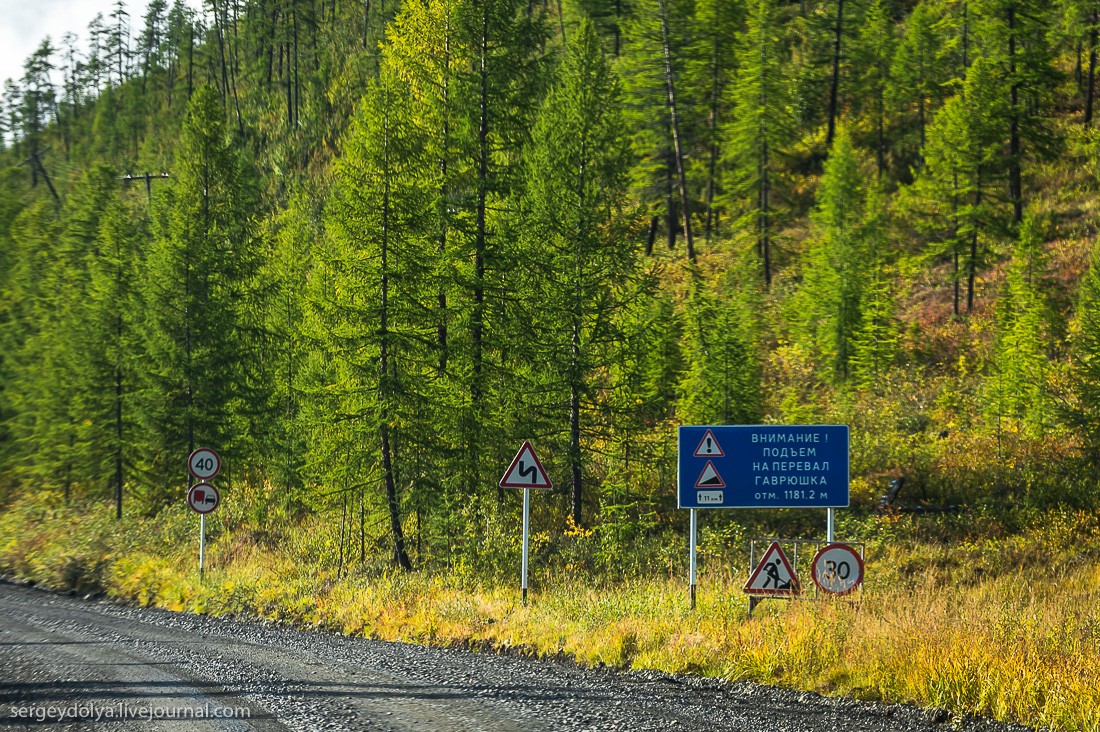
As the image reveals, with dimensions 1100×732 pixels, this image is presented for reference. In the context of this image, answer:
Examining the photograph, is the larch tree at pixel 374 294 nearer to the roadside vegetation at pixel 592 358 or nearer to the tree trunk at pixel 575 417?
the roadside vegetation at pixel 592 358

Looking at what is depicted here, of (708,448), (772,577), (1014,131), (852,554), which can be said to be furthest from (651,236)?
(772,577)

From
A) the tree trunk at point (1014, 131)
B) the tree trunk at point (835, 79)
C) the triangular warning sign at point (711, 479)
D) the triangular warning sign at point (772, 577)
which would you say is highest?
the tree trunk at point (835, 79)

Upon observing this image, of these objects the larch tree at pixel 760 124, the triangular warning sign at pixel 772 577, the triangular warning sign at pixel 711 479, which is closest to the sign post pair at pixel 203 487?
the triangular warning sign at pixel 711 479

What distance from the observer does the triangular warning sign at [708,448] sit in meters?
11.9

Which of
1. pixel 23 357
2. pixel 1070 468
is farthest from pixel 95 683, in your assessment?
pixel 23 357

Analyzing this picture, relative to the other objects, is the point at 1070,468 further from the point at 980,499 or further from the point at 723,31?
the point at 723,31

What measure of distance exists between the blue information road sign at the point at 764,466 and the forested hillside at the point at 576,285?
26.0 ft

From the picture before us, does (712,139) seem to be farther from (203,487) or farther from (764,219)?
(203,487)

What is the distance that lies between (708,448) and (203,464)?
12.0 meters

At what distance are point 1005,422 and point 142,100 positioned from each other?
89546mm

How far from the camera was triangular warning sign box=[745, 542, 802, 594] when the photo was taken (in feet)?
34.9

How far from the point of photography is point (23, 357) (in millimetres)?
37469

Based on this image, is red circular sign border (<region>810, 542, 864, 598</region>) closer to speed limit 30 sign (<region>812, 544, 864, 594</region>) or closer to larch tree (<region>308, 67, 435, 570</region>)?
speed limit 30 sign (<region>812, 544, 864, 594</region>)

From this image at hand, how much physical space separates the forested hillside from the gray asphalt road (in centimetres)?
770
